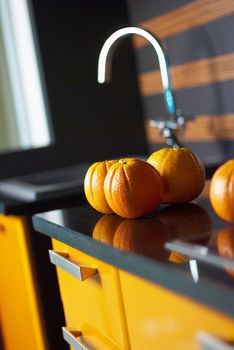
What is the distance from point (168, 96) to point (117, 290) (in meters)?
1.16

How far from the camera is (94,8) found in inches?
116

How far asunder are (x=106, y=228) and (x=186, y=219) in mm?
156

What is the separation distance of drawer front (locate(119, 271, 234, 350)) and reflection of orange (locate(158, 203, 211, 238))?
13cm

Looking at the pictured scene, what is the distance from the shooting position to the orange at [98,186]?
150 cm

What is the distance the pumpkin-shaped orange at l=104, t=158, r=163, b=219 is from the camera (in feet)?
4.60

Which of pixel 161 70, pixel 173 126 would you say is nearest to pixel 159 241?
pixel 161 70

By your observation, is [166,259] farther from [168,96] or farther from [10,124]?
[10,124]

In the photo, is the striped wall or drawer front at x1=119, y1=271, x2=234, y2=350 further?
the striped wall

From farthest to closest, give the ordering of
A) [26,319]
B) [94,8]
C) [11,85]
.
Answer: [11,85] → [94,8] → [26,319]

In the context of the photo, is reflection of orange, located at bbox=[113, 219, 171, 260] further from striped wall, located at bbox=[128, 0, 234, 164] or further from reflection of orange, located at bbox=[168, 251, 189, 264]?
striped wall, located at bbox=[128, 0, 234, 164]

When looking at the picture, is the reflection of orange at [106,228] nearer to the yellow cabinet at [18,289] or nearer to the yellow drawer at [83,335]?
the yellow drawer at [83,335]

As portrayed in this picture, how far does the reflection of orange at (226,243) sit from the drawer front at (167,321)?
77 mm

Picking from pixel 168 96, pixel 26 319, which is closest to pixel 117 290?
pixel 26 319

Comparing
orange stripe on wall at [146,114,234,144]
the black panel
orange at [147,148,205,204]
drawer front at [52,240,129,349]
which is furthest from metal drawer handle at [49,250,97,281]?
the black panel
